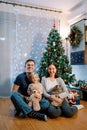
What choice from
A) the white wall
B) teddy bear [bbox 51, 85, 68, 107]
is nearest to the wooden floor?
teddy bear [bbox 51, 85, 68, 107]

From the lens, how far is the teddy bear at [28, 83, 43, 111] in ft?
9.48

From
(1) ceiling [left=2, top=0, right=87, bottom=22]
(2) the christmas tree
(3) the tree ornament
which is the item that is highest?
(1) ceiling [left=2, top=0, right=87, bottom=22]

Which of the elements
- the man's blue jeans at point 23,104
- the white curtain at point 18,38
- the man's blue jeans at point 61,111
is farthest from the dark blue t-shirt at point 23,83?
the white curtain at point 18,38

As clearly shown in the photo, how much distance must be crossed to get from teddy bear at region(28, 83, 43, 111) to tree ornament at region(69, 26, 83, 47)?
210cm

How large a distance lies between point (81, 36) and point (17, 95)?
254 centimetres

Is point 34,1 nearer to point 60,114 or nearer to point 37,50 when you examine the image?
point 37,50

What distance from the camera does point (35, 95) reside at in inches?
116

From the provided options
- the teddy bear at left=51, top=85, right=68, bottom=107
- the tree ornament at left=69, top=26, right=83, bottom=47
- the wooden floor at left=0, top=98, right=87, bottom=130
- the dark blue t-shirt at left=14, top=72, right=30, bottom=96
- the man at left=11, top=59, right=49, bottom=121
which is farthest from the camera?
the tree ornament at left=69, top=26, right=83, bottom=47

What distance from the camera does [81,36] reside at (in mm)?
4527

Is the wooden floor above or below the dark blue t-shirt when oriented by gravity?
below

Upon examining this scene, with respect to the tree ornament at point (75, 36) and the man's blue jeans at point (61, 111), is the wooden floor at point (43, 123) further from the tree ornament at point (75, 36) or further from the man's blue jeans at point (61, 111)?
the tree ornament at point (75, 36)

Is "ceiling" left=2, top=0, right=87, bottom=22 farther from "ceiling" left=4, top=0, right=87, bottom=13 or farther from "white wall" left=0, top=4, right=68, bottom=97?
"white wall" left=0, top=4, right=68, bottom=97

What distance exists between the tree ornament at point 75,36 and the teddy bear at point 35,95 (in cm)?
Answer: 210

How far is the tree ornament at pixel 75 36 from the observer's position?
457cm
